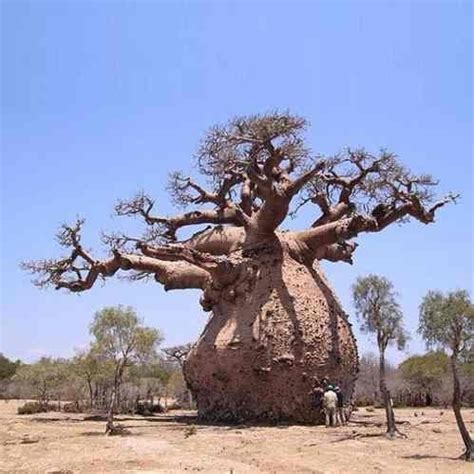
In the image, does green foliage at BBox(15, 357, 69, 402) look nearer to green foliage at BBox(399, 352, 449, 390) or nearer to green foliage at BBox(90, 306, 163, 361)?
green foliage at BBox(90, 306, 163, 361)

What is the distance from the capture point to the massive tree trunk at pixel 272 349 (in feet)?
46.3

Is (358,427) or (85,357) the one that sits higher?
(85,357)

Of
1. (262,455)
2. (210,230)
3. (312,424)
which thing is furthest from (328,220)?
(262,455)

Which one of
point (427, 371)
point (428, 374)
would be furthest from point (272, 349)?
point (427, 371)

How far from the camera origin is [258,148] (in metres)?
14.7

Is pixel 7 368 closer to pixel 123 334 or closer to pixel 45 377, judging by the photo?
pixel 45 377

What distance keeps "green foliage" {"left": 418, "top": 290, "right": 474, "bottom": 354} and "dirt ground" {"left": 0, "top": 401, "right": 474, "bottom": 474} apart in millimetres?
5143

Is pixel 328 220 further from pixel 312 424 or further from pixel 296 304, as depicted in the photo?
pixel 312 424

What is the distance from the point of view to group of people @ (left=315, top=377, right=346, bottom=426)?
546 inches

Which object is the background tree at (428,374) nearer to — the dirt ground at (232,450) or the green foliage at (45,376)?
the green foliage at (45,376)

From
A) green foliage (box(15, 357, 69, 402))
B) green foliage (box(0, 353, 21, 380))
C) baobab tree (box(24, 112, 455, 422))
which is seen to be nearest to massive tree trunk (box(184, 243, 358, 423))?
baobab tree (box(24, 112, 455, 422))

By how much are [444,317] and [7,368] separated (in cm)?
3972

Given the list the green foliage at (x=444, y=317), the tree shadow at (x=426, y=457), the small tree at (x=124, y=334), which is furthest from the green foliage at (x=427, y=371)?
the tree shadow at (x=426, y=457)

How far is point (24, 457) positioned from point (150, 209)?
1015 centimetres
